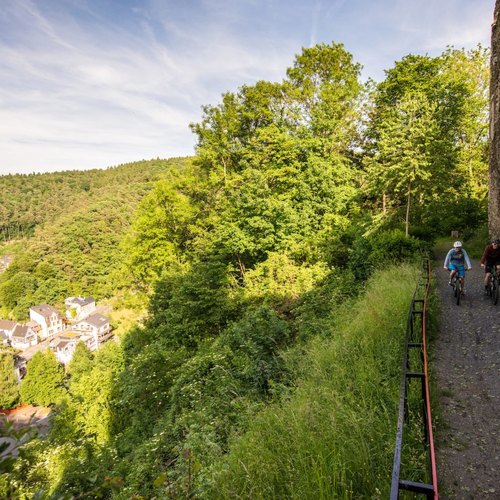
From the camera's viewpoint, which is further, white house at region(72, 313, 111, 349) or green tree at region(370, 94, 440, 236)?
white house at region(72, 313, 111, 349)

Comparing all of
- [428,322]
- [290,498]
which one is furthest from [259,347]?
[290,498]

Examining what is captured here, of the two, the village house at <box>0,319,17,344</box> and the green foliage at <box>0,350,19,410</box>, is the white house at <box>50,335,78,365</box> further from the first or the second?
the green foliage at <box>0,350,19,410</box>

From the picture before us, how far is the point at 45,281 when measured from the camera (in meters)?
81.8

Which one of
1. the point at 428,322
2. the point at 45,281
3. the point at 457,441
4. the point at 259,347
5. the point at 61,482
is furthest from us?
the point at 45,281

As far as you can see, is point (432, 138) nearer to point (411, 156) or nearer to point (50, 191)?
point (411, 156)

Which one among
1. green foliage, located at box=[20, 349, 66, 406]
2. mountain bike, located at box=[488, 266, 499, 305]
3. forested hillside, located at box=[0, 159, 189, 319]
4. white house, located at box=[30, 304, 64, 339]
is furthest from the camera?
forested hillside, located at box=[0, 159, 189, 319]

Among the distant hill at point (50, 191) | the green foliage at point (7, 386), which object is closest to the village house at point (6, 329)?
the green foliage at point (7, 386)

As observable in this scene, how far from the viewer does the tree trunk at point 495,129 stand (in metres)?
9.36

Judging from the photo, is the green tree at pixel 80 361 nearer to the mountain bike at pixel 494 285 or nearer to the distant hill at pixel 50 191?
the mountain bike at pixel 494 285

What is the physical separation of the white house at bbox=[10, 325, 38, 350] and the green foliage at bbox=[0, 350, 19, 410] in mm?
23879

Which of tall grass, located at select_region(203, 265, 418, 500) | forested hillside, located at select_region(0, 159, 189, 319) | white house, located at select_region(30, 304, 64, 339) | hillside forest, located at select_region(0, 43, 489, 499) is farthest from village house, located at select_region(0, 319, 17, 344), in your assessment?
tall grass, located at select_region(203, 265, 418, 500)

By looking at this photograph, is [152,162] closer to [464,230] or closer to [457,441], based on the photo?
[464,230]

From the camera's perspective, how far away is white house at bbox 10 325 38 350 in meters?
61.9

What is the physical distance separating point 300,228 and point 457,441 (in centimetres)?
1485
